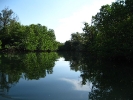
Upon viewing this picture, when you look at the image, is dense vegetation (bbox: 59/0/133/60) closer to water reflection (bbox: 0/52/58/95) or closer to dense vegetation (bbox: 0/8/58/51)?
water reflection (bbox: 0/52/58/95)

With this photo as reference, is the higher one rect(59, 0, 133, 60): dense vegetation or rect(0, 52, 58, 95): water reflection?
rect(59, 0, 133, 60): dense vegetation

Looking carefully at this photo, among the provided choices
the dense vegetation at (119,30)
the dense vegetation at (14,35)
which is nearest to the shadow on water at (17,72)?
the dense vegetation at (119,30)

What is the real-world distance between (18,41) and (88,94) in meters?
67.2

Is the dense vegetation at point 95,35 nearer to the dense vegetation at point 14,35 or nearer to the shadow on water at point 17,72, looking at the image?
the dense vegetation at point 14,35

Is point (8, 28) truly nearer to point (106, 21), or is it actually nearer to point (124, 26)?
point (106, 21)

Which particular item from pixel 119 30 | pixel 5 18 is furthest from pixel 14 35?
pixel 119 30

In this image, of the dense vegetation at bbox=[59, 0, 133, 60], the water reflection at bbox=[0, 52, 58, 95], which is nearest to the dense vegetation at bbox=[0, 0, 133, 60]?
the dense vegetation at bbox=[59, 0, 133, 60]

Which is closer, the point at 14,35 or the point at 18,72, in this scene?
the point at 18,72

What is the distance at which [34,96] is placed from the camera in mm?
9195

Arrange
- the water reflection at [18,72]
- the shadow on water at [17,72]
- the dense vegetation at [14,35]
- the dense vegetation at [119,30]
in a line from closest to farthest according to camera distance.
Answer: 1. the shadow on water at [17,72]
2. the water reflection at [18,72]
3. the dense vegetation at [119,30]
4. the dense vegetation at [14,35]

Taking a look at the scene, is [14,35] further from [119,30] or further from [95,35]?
[119,30]

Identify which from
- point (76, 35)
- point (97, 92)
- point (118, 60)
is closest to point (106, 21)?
point (118, 60)

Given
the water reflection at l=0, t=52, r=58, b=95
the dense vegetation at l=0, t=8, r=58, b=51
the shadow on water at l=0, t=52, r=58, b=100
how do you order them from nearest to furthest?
1. the shadow on water at l=0, t=52, r=58, b=100
2. the water reflection at l=0, t=52, r=58, b=95
3. the dense vegetation at l=0, t=8, r=58, b=51

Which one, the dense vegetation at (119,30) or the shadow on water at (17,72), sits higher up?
A: the dense vegetation at (119,30)
